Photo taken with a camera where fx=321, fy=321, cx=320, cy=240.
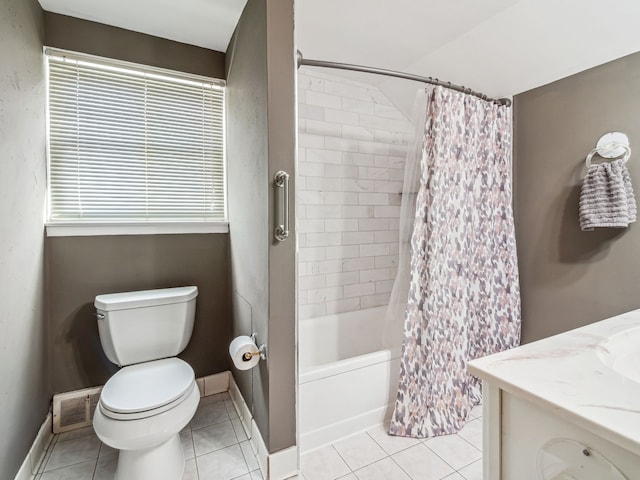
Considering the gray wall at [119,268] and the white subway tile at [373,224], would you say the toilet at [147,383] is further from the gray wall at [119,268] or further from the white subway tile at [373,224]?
the white subway tile at [373,224]

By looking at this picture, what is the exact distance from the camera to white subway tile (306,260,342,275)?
2.43 meters

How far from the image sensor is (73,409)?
1858 mm

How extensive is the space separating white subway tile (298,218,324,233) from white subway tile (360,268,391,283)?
21.6 inches

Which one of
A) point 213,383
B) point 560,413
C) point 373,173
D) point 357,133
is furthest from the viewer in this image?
point 373,173

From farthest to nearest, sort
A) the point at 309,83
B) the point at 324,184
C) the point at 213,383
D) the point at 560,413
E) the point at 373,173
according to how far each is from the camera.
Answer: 1. the point at 373,173
2. the point at 324,184
3. the point at 309,83
4. the point at 213,383
5. the point at 560,413

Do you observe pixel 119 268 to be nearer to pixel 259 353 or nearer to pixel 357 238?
pixel 259 353

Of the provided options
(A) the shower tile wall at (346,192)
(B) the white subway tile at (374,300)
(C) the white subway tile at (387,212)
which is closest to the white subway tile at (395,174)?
(A) the shower tile wall at (346,192)

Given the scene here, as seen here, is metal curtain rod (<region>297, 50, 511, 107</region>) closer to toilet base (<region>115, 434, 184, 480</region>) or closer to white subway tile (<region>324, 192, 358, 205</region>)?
white subway tile (<region>324, 192, 358, 205</region>)

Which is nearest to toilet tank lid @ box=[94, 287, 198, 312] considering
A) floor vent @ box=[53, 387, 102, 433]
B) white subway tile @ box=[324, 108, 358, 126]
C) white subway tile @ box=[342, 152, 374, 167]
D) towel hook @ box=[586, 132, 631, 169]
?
floor vent @ box=[53, 387, 102, 433]

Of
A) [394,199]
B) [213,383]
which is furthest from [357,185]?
[213,383]

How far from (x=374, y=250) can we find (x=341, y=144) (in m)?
0.90

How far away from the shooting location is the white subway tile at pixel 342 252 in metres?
2.49

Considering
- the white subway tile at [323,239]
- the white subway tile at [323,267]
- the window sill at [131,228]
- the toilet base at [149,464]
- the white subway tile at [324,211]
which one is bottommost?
the toilet base at [149,464]

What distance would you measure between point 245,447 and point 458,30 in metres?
2.66
